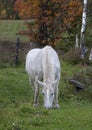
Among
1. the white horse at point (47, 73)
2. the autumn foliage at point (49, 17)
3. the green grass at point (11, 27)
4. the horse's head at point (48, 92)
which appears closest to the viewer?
the horse's head at point (48, 92)

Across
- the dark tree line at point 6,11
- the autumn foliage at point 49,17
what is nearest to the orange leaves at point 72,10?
the autumn foliage at point 49,17

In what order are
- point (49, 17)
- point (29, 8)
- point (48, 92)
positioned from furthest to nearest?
point (29, 8) → point (49, 17) → point (48, 92)

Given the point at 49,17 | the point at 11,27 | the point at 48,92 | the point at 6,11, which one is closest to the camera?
the point at 48,92

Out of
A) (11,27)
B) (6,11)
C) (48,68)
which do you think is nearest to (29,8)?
(48,68)

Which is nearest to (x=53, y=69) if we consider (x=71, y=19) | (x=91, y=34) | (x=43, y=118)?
(x=43, y=118)

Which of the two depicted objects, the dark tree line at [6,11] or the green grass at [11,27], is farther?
the dark tree line at [6,11]

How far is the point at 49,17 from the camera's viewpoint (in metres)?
30.8

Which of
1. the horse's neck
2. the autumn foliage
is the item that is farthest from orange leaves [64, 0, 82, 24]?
the horse's neck

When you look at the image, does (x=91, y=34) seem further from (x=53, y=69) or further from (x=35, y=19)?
(x=53, y=69)

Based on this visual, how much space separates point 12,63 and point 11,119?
15.6 meters

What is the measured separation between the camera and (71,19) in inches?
1205

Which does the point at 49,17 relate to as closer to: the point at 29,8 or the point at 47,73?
the point at 29,8

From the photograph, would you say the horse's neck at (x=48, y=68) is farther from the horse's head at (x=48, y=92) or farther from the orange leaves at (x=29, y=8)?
the orange leaves at (x=29, y=8)

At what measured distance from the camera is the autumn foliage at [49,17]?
30609mm
